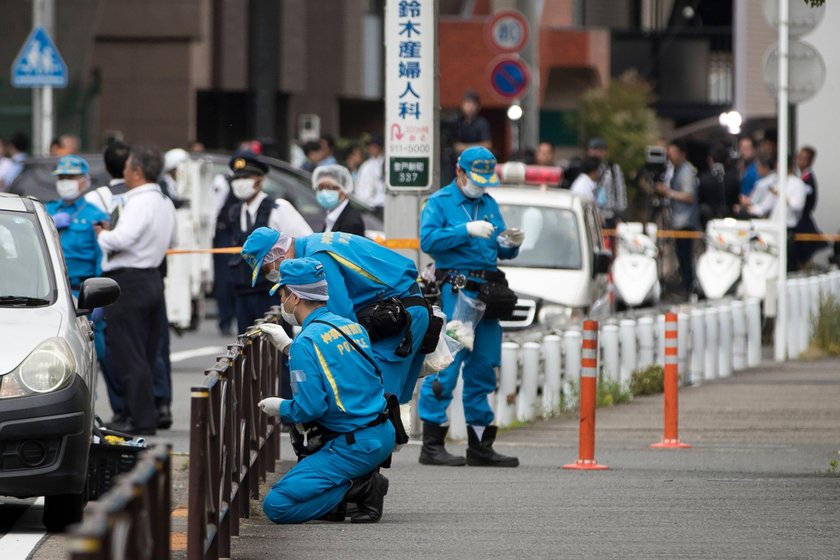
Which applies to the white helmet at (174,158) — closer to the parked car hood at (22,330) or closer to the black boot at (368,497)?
the parked car hood at (22,330)

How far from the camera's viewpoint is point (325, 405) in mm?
8734

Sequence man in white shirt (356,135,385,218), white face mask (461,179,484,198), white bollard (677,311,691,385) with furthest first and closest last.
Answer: man in white shirt (356,135,385,218) < white bollard (677,311,691,385) < white face mask (461,179,484,198)

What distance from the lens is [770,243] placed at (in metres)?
22.5

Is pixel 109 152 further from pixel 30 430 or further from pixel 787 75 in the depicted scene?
pixel 787 75

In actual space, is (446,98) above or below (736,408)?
above

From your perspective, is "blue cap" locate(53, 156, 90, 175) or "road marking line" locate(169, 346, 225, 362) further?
"road marking line" locate(169, 346, 225, 362)

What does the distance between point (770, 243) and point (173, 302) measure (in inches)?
285

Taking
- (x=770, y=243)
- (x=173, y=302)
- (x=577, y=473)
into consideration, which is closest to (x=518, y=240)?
(x=577, y=473)

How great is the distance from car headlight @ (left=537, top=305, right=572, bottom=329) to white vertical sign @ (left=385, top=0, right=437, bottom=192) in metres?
3.68

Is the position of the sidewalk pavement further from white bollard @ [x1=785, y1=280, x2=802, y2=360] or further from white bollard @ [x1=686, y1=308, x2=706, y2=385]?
white bollard @ [x1=785, y1=280, x2=802, y2=360]

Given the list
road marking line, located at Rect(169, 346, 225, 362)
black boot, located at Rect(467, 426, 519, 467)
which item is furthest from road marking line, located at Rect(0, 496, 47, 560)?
road marking line, located at Rect(169, 346, 225, 362)

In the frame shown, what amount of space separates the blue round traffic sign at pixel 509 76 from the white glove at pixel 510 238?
1250 cm

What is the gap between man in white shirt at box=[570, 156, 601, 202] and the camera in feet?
76.3

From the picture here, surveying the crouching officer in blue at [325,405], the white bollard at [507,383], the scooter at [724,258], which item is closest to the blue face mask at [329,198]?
the white bollard at [507,383]
